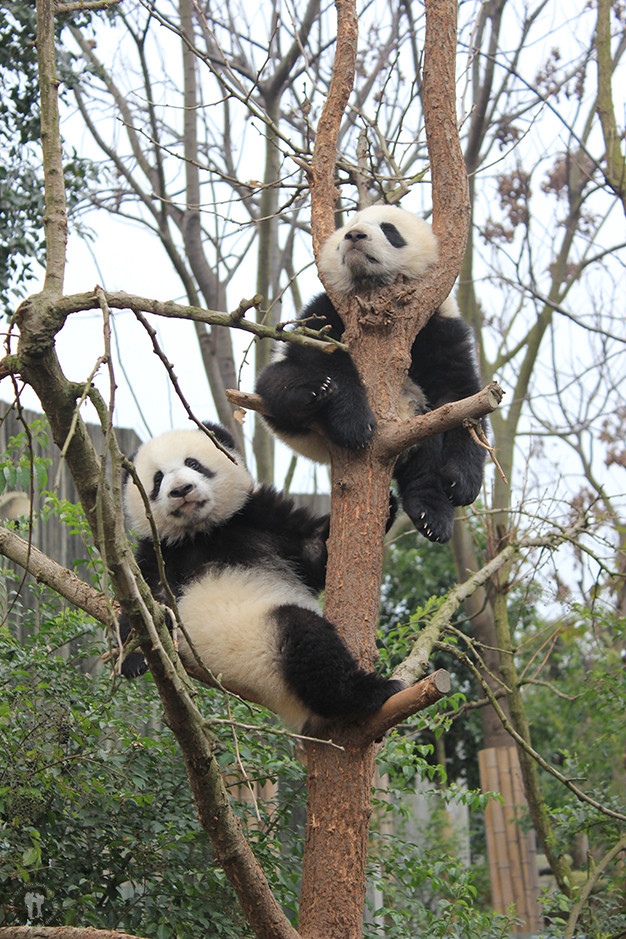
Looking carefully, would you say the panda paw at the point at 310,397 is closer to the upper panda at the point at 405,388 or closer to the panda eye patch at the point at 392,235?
the upper panda at the point at 405,388

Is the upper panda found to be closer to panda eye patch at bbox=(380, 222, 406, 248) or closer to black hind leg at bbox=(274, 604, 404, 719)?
panda eye patch at bbox=(380, 222, 406, 248)

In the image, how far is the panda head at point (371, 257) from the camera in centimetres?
305

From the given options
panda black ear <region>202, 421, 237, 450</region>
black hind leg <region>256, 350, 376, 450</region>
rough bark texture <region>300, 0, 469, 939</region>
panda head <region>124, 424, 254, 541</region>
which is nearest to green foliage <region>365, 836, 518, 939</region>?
rough bark texture <region>300, 0, 469, 939</region>

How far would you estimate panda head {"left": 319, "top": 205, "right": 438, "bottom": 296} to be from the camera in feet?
10.0

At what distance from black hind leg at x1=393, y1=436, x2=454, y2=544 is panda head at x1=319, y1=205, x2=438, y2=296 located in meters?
0.69

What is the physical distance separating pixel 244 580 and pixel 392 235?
56.8 inches

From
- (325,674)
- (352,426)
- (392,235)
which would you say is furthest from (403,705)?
(392,235)

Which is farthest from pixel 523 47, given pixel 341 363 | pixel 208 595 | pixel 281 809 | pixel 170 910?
pixel 170 910

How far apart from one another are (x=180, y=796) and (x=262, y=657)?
732 mm

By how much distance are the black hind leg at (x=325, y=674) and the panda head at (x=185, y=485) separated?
0.88 metres

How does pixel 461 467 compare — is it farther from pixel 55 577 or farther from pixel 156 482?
pixel 55 577

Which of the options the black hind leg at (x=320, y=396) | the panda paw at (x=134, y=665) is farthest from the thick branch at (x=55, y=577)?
the black hind leg at (x=320, y=396)

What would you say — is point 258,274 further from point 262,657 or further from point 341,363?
point 262,657

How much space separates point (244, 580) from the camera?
3000 mm
